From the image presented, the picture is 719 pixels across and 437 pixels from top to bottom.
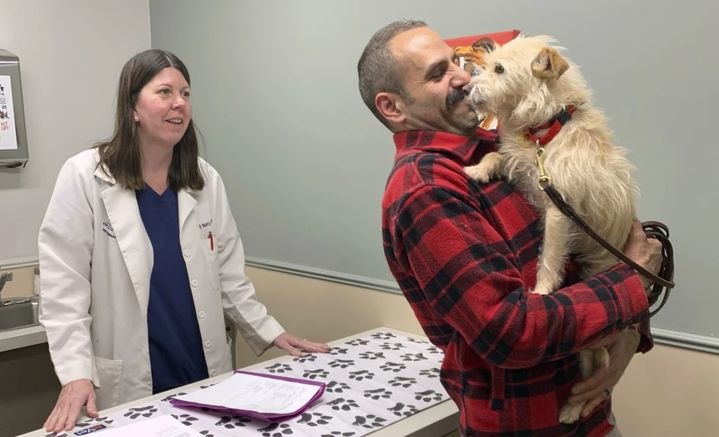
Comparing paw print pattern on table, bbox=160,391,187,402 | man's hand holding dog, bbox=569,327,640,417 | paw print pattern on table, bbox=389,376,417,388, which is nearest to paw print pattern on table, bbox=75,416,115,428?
paw print pattern on table, bbox=160,391,187,402

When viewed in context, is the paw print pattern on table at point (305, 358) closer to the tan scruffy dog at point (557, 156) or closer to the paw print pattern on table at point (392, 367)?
the paw print pattern on table at point (392, 367)

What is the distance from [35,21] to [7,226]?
3.15 feet

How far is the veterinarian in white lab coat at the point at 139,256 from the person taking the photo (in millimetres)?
1753

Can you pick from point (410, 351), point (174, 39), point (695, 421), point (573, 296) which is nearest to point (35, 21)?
point (174, 39)

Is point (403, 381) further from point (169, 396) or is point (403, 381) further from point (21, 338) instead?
point (21, 338)

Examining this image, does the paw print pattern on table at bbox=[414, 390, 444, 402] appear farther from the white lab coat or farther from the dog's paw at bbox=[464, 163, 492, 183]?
the dog's paw at bbox=[464, 163, 492, 183]

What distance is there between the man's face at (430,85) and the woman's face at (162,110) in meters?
0.86

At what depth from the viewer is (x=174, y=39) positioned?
311 centimetres

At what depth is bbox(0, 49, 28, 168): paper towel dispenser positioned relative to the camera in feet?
9.02

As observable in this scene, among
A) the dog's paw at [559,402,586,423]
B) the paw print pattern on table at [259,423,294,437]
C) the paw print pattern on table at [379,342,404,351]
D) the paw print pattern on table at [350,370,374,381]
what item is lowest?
the paw print pattern on table at [379,342,404,351]

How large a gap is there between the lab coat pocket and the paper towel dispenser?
143cm

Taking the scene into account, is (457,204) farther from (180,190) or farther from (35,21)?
(35,21)

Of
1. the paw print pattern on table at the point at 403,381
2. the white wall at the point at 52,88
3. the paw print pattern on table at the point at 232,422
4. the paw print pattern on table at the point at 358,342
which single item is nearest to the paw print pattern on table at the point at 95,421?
the paw print pattern on table at the point at 232,422

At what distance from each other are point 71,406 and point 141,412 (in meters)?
0.17
